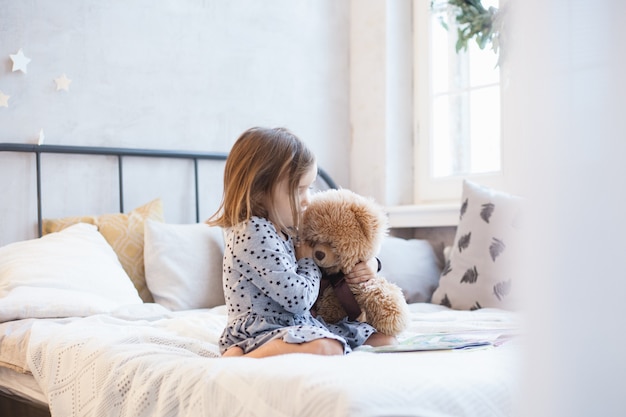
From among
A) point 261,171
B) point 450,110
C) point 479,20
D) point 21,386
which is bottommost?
point 21,386

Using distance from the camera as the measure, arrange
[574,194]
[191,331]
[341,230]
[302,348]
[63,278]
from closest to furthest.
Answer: [574,194], [302,348], [341,230], [191,331], [63,278]

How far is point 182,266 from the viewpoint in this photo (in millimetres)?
2291

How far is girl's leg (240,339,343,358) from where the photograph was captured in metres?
1.19

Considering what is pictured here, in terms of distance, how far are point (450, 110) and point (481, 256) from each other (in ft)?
3.24

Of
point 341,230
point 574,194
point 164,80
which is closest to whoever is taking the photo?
point 574,194

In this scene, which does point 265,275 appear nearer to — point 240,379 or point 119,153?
point 240,379

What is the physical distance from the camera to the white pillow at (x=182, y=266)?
2.25 metres

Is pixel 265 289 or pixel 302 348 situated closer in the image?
pixel 302 348

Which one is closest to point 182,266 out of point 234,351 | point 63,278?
point 63,278

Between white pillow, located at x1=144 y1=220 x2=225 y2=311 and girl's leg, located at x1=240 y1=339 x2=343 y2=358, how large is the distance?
3.47ft

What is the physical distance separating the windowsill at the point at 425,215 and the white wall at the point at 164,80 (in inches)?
13.3

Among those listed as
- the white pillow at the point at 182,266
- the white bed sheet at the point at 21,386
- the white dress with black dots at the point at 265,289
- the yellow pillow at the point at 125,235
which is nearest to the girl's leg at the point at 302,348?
the white dress with black dots at the point at 265,289

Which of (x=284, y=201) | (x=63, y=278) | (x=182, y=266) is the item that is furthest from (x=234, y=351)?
(x=182, y=266)

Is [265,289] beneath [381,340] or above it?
above
